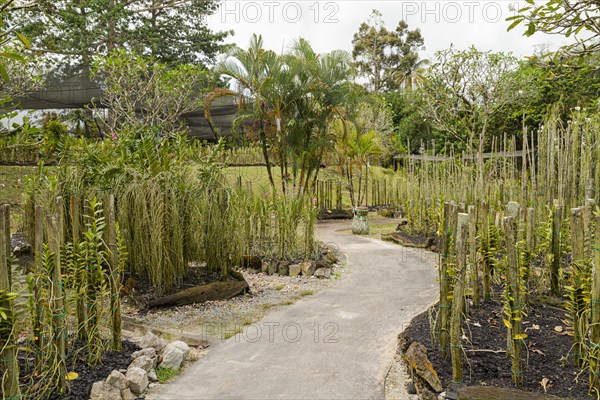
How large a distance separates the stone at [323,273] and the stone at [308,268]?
2.7 inches

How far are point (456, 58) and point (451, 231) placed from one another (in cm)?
872

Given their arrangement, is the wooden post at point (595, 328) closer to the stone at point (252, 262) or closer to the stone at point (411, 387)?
the stone at point (411, 387)

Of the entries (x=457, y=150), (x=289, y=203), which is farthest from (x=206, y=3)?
(x=289, y=203)

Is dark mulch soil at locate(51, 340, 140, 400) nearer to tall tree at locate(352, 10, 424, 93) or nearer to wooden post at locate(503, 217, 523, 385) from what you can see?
wooden post at locate(503, 217, 523, 385)

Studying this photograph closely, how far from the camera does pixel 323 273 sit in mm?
6301

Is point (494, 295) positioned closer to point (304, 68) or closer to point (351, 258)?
point (351, 258)

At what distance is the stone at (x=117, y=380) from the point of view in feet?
9.10

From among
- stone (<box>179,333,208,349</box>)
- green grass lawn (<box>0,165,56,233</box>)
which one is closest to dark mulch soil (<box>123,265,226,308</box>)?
stone (<box>179,333,208,349</box>)

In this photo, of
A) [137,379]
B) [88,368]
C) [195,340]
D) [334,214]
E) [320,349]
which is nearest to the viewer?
[137,379]

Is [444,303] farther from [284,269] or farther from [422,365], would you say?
[284,269]

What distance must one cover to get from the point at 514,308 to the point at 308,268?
12.5ft

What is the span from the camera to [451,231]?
3354 mm

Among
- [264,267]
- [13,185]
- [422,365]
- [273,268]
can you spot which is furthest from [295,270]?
[13,185]

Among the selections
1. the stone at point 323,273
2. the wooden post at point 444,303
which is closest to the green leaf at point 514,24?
the wooden post at point 444,303
